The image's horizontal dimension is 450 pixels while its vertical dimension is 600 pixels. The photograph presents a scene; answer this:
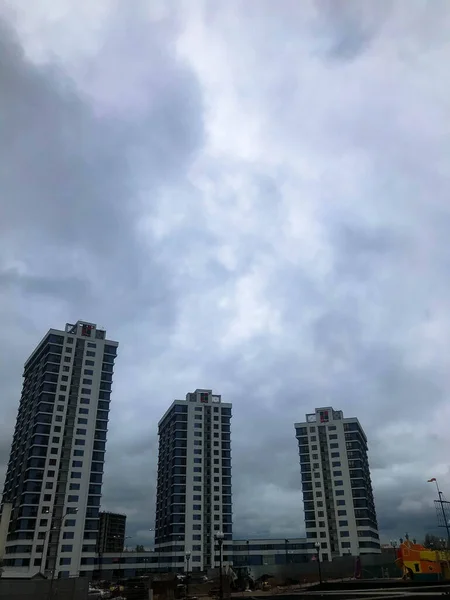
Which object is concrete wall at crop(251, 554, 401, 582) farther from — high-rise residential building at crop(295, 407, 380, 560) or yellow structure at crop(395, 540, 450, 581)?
high-rise residential building at crop(295, 407, 380, 560)

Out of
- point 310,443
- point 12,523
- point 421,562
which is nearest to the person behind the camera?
point 421,562

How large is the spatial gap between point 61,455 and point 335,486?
2955 inches

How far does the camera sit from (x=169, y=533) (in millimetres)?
134125

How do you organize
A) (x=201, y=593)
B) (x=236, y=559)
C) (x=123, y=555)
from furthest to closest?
(x=236, y=559)
(x=123, y=555)
(x=201, y=593)

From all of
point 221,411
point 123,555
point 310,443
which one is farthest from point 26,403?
point 310,443

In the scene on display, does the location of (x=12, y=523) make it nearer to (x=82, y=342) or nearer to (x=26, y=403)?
(x=26, y=403)

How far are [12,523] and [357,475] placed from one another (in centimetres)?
8887

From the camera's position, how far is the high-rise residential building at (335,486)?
13025cm

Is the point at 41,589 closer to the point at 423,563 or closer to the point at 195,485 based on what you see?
the point at 423,563

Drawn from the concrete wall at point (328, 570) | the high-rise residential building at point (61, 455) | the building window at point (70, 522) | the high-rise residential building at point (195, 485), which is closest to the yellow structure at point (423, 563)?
the concrete wall at point (328, 570)

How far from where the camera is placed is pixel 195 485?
13662 cm

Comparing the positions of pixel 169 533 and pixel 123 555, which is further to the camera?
pixel 169 533

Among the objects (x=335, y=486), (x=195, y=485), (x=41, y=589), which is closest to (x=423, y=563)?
(x=41, y=589)

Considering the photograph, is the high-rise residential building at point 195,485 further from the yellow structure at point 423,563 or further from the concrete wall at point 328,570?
the yellow structure at point 423,563
